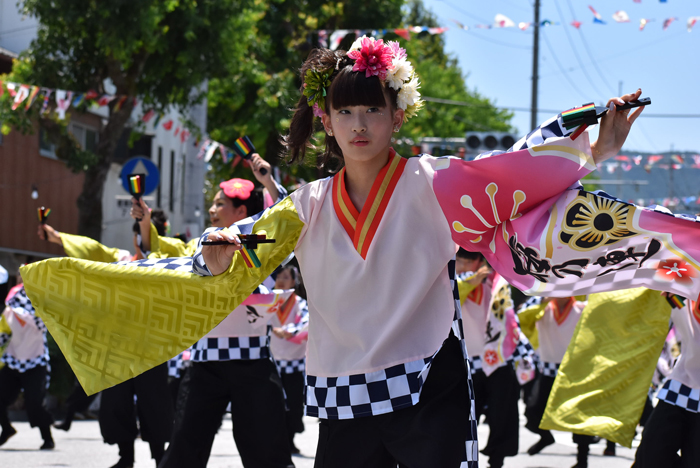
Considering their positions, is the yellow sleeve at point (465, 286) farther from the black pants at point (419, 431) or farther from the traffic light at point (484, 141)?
the traffic light at point (484, 141)

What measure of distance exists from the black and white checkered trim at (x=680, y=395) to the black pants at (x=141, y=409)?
3.48 metres

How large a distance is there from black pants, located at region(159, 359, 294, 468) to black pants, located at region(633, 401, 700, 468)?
1.93 m

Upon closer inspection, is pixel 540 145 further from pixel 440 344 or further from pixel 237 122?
pixel 237 122

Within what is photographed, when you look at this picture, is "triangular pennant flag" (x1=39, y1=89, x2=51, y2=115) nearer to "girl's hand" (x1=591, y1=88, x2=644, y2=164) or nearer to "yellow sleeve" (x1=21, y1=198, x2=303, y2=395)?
"yellow sleeve" (x1=21, y1=198, x2=303, y2=395)

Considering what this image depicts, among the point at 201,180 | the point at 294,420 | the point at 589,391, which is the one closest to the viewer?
the point at 589,391

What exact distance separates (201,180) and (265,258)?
11.0 meters

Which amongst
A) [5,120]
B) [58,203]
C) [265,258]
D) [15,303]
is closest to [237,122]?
[58,203]

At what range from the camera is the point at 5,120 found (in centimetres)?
1205

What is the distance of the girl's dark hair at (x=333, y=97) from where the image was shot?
10.9ft

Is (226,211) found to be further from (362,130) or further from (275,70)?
(275,70)

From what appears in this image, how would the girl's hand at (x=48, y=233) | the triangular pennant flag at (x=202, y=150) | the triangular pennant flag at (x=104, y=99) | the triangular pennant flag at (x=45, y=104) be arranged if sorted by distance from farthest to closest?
the triangular pennant flag at (x=202, y=150) < the triangular pennant flag at (x=104, y=99) < the triangular pennant flag at (x=45, y=104) < the girl's hand at (x=48, y=233)

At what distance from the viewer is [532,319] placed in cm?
943

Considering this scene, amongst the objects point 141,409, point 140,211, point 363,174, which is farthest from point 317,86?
point 141,409

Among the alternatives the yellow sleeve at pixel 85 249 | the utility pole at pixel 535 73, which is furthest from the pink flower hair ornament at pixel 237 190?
the utility pole at pixel 535 73
